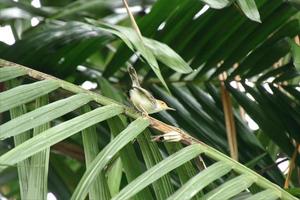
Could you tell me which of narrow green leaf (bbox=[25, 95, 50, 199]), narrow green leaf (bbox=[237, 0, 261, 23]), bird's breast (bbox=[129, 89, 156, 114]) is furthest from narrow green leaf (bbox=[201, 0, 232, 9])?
narrow green leaf (bbox=[25, 95, 50, 199])

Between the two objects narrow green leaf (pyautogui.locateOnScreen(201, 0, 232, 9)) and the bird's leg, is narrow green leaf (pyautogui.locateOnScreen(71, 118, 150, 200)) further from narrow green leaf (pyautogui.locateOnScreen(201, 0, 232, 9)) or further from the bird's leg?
narrow green leaf (pyautogui.locateOnScreen(201, 0, 232, 9))

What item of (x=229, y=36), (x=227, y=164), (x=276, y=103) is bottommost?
(x=227, y=164)

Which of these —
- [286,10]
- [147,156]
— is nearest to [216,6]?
[147,156]

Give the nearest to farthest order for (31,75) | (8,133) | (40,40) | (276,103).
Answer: (8,133), (31,75), (40,40), (276,103)

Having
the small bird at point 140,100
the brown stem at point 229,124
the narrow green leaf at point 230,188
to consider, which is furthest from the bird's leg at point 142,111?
the brown stem at point 229,124

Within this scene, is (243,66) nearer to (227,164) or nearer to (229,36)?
(229,36)

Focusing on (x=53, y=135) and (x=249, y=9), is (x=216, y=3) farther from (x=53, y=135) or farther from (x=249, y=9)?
(x=53, y=135)

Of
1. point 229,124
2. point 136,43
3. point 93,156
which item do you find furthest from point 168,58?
point 229,124
